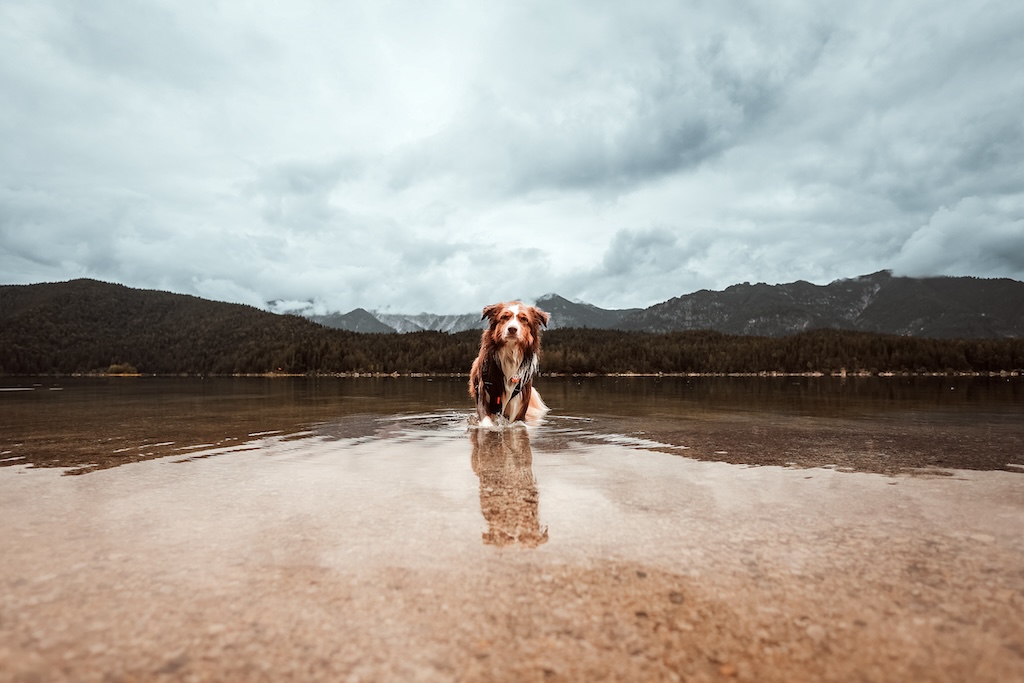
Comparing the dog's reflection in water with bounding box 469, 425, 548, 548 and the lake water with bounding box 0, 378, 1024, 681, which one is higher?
the lake water with bounding box 0, 378, 1024, 681

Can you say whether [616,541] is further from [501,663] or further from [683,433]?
[683,433]

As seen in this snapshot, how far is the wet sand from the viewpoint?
2.49m

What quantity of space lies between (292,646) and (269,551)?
164 centimetres

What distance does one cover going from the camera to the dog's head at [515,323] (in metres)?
12.2

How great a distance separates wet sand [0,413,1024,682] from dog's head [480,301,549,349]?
5793 mm

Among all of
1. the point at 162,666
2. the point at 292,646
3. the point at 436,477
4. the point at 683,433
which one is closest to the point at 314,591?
the point at 292,646

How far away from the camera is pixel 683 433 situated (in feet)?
40.0

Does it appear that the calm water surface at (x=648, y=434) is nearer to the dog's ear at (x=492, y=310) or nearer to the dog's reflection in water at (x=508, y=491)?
the dog's reflection in water at (x=508, y=491)

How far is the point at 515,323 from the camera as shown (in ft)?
39.9

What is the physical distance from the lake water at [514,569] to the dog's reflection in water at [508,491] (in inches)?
1.7

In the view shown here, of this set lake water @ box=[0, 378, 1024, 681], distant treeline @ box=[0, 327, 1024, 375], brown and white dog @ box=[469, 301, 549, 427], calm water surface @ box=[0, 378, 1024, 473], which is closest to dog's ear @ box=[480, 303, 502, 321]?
brown and white dog @ box=[469, 301, 549, 427]

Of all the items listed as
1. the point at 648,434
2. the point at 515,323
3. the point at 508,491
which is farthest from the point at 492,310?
the point at 508,491

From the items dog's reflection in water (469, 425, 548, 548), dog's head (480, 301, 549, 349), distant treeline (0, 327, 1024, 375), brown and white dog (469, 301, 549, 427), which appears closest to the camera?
dog's reflection in water (469, 425, 548, 548)

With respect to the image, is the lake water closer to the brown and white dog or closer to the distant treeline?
the brown and white dog
